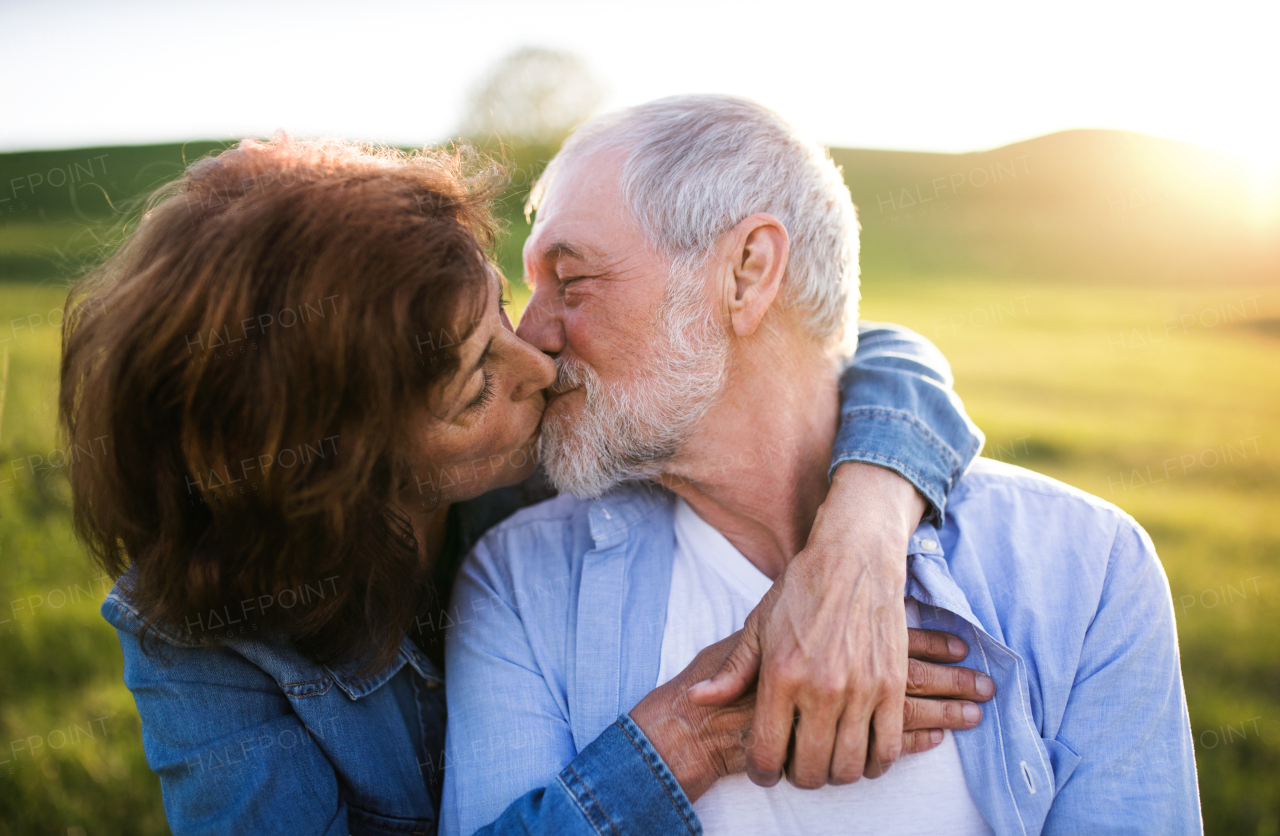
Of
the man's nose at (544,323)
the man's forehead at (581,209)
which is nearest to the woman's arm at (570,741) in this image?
the man's nose at (544,323)

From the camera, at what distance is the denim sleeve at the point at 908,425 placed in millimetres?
1938

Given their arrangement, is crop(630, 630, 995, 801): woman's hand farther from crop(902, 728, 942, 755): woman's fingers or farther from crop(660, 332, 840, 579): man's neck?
crop(660, 332, 840, 579): man's neck

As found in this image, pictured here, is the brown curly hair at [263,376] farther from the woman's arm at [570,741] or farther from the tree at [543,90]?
the tree at [543,90]

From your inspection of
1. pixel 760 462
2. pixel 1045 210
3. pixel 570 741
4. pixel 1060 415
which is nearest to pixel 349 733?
pixel 570 741

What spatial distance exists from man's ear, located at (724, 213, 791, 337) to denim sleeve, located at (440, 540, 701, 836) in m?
1.05

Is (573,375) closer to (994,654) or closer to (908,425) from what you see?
(908,425)

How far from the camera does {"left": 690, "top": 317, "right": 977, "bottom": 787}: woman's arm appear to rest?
1556 millimetres

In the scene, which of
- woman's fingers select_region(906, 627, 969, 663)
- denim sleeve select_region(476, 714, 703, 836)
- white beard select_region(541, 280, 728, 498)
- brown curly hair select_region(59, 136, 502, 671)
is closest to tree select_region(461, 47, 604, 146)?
white beard select_region(541, 280, 728, 498)

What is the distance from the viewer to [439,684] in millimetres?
2209

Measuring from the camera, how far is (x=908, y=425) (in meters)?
2.00

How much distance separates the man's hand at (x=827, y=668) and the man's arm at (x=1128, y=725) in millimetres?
518

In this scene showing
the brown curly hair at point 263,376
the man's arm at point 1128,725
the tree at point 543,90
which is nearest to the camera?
the brown curly hair at point 263,376

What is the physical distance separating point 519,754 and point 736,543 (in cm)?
84

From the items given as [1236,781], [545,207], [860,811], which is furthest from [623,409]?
[1236,781]
